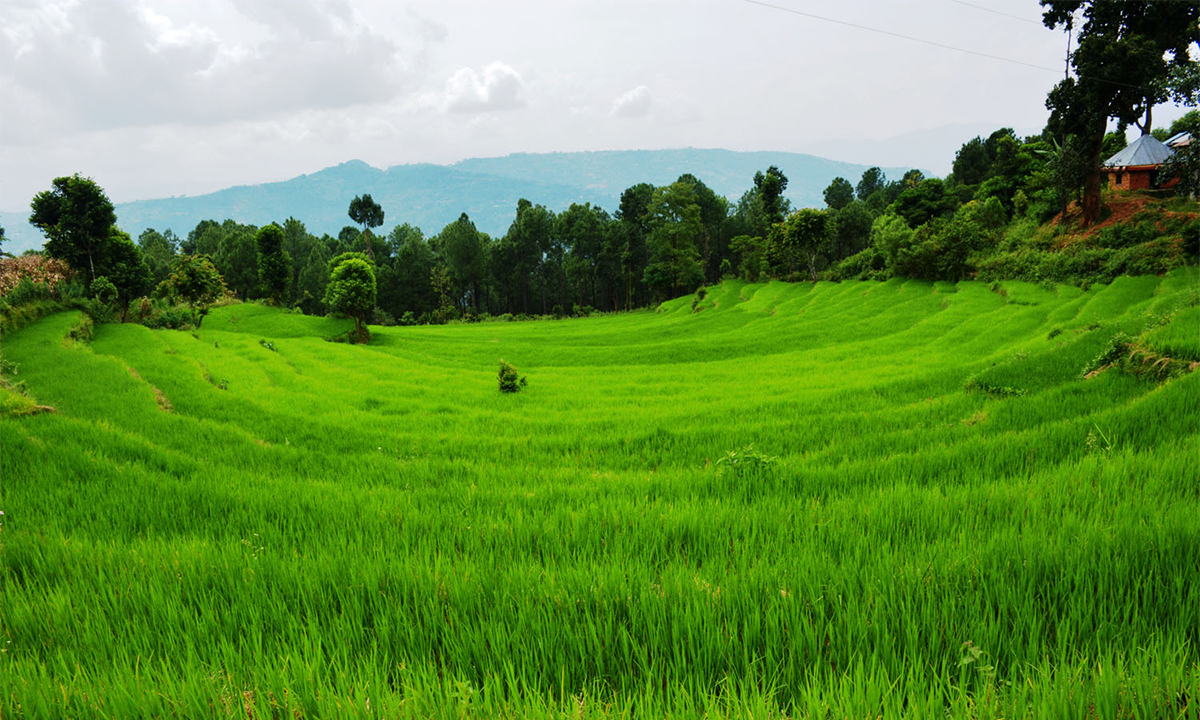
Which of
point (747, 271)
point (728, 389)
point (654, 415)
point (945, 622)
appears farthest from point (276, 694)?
point (747, 271)

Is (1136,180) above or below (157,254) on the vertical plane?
below

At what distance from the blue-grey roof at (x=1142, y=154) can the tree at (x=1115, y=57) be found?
12.1m

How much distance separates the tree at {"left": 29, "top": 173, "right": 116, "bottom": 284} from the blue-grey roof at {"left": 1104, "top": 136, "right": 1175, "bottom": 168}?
6928 cm

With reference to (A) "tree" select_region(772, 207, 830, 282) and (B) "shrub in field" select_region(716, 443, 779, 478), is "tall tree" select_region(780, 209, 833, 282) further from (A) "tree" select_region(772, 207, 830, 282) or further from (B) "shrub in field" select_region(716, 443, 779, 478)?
(B) "shrub in field" select_region(716, 443, 779, 478)

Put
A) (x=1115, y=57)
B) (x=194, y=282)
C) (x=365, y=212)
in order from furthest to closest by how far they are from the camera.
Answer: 1. (x=365, y=212)
2. (x=194, y=282)
3. (x=1115, y=57)

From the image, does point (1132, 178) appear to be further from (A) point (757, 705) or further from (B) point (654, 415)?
(A) point (757, 705)

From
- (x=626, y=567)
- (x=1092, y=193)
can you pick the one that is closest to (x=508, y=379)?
(x=626, y=567)

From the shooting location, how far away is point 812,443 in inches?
280

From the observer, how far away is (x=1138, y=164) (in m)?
35.8

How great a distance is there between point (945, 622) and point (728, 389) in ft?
39.2

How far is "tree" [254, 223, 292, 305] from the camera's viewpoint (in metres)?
49.4

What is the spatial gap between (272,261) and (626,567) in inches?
2297

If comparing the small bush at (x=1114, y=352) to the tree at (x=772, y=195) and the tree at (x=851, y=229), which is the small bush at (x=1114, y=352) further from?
the tree at (x=851, y=229)

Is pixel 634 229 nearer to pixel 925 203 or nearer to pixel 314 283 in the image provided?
pixel 925 203
